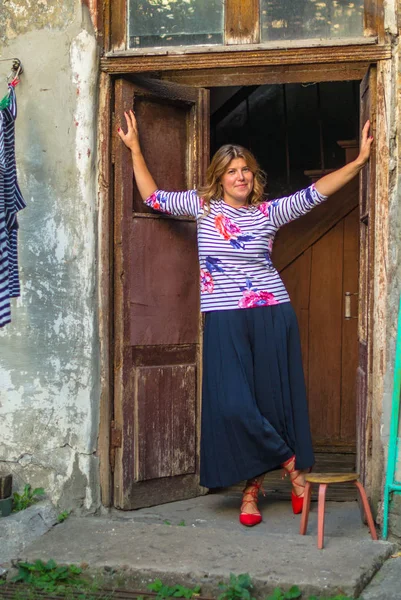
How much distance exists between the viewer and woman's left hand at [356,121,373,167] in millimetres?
4461

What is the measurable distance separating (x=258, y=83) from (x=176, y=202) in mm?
812

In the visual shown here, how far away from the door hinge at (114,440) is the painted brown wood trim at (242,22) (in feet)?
7.42

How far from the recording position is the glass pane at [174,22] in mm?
4785

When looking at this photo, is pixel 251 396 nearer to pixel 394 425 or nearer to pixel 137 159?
pixel 394 425

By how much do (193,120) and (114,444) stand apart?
2.00 metres

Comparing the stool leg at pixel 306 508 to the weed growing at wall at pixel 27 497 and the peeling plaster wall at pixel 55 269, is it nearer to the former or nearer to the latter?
the peeling plaster wall at pixel 55 269

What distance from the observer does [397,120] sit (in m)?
4.39

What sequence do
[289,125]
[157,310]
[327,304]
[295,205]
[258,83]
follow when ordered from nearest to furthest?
[295,205] < [258,83] < [157,310] < [327,304] < [289,125]

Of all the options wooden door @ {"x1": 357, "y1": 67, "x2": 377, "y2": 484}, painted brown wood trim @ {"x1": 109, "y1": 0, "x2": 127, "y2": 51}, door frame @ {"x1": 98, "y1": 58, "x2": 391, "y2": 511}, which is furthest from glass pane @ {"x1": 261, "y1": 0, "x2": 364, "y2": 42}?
painted brown wood trim @ {"x1": 109, "y1": 0, "x2": 127, "y2": 51}

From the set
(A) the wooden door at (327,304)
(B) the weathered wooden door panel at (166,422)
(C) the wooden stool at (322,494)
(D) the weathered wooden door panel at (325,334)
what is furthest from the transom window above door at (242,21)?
(D) the weathered wooden door panel at (325,334)

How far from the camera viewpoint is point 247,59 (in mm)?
4703

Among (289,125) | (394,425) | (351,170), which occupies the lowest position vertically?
(394,425)

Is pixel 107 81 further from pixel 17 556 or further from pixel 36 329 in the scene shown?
pixel 17 556

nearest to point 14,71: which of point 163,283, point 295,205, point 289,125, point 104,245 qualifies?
point 104,245
